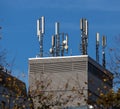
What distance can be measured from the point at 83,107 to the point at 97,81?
94.4 meters

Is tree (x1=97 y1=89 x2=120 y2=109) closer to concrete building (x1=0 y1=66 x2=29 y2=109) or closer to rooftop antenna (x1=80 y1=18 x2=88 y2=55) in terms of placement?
concrete building (x1=0 y1=66 x2=29 y2=109)

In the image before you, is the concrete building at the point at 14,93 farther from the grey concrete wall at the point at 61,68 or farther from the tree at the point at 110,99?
the grey concrete wall at the point at 61,68

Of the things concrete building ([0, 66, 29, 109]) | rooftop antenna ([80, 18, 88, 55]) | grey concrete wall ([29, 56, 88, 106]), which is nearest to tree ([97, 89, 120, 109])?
concrete building ([0, 66, 29, 109])

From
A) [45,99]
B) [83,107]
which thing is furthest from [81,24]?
[45,99]

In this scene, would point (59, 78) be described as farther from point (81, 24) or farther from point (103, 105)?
point (103, 105)

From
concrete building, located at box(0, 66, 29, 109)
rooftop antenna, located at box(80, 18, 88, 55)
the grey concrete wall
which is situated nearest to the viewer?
concrete building, located at box(0, 66, 29, 109)

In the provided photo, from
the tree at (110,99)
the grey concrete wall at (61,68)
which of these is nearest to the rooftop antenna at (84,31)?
the grey concrete wall at (61,68)

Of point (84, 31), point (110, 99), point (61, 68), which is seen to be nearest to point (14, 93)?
point (110, 99)

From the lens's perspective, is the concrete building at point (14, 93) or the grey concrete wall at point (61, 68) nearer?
the concrete building at point (14, 93)

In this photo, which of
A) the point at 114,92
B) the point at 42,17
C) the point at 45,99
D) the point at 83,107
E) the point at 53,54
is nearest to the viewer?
the point at 114,92

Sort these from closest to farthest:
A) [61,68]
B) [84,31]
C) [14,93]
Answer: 1. [14,93]
2. [84,31]
3. [61,68]

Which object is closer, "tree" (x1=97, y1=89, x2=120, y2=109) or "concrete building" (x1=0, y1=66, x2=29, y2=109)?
"tree" (x1=97, y1=89, x2=120, y2=109)

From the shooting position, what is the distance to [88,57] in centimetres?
14512

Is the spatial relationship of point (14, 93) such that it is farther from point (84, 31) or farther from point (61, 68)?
point (61, 68)
